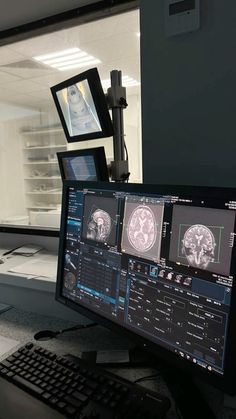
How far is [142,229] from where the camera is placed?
81cm

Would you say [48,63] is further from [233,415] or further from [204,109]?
[233,415]

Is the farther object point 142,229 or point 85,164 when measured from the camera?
point 85,164

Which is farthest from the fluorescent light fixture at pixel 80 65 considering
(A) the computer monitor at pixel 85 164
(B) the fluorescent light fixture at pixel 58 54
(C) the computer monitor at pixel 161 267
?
(C) the computer monitor at pixel 161 267

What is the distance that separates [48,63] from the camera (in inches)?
137

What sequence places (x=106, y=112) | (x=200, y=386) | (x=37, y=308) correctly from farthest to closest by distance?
(x=37, y=308) < (x=106, y=112) < (x=200, y=386)

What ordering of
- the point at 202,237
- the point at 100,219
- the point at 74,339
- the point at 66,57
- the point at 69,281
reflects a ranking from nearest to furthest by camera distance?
1. the point at 202,237
2. the point at 100,219
3. the point at 69,281
4. the point at 74,339
5. the point at 66,57

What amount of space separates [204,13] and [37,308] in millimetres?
1258

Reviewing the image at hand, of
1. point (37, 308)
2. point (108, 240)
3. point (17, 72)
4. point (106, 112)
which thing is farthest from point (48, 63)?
point (108, 240)

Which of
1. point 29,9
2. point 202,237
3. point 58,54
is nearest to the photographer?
point 202,237

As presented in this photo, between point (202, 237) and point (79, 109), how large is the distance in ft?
2.63

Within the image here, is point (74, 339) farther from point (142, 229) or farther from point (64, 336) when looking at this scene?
point (142, 229)

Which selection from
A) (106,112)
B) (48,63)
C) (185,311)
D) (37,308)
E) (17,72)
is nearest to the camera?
(185,311)

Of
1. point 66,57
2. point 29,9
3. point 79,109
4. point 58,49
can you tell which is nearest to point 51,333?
point 79,109

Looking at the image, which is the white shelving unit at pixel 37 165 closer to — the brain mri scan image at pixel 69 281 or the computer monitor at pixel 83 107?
the computer monitor at pixel 83 107
